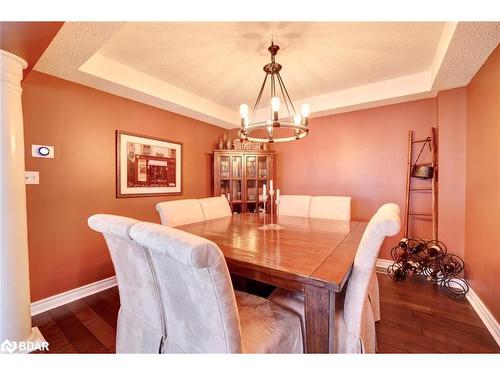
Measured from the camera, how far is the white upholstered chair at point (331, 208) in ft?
7.43

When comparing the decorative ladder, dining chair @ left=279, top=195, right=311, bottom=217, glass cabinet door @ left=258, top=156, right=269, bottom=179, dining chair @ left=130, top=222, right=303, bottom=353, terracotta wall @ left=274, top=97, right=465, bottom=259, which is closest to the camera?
dining chair @ left=130, top=222, right=303, bottom=353

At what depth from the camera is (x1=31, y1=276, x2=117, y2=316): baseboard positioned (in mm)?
1834

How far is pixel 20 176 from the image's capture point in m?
1.39

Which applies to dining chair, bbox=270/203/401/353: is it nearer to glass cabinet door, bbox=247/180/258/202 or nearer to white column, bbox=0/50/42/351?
white column, bbox=0/50/42/351

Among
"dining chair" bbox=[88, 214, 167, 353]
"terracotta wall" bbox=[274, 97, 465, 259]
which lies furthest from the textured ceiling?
"dining chair" bbox=[88, 214, 167, 353]

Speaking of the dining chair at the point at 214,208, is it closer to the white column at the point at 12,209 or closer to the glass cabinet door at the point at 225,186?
the glass cabinet door at the point at 225,186

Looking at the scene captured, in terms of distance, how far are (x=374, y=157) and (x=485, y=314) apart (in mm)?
1814

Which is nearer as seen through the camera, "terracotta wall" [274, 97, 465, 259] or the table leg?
the table leg

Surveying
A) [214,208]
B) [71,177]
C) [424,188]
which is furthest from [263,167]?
[71,177]

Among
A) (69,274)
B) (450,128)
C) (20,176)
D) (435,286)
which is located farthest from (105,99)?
(435,286)

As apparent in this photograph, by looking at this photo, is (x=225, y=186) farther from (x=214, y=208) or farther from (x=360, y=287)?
(x=360, y=287)

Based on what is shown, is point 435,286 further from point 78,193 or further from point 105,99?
point 105,99

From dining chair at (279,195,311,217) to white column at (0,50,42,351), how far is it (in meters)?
2.27

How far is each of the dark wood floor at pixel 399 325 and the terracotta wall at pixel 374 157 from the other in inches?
29.9
